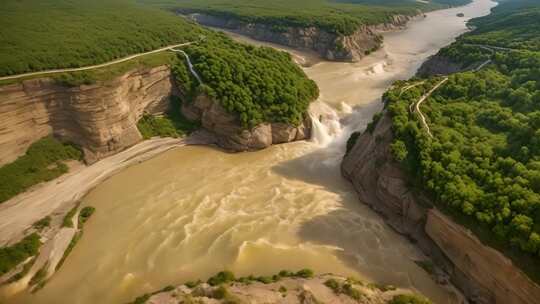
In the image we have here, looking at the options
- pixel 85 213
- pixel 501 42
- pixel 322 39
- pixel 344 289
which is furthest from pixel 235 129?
pixel 322 39

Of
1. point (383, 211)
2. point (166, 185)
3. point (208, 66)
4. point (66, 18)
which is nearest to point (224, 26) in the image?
point (66, 18)

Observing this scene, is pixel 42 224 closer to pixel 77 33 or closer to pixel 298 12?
pixel 77 33

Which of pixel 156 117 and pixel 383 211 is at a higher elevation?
pixel 156 117

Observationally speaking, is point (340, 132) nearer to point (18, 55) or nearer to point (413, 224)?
point (413, 224)

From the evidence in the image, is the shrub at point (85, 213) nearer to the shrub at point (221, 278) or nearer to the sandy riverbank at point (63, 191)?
the sandy riverbank at point (63, 191)

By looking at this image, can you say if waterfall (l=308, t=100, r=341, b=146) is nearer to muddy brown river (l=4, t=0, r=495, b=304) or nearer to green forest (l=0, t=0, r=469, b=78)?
muddy brown river (l=4, t=0, r=495, b=304)

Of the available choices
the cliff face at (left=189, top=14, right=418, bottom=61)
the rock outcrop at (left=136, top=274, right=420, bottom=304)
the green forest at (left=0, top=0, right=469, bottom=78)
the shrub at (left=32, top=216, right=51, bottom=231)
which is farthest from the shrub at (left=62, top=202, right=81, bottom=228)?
the cliff face at (left=189, top=14, right=418, bottom=61)
